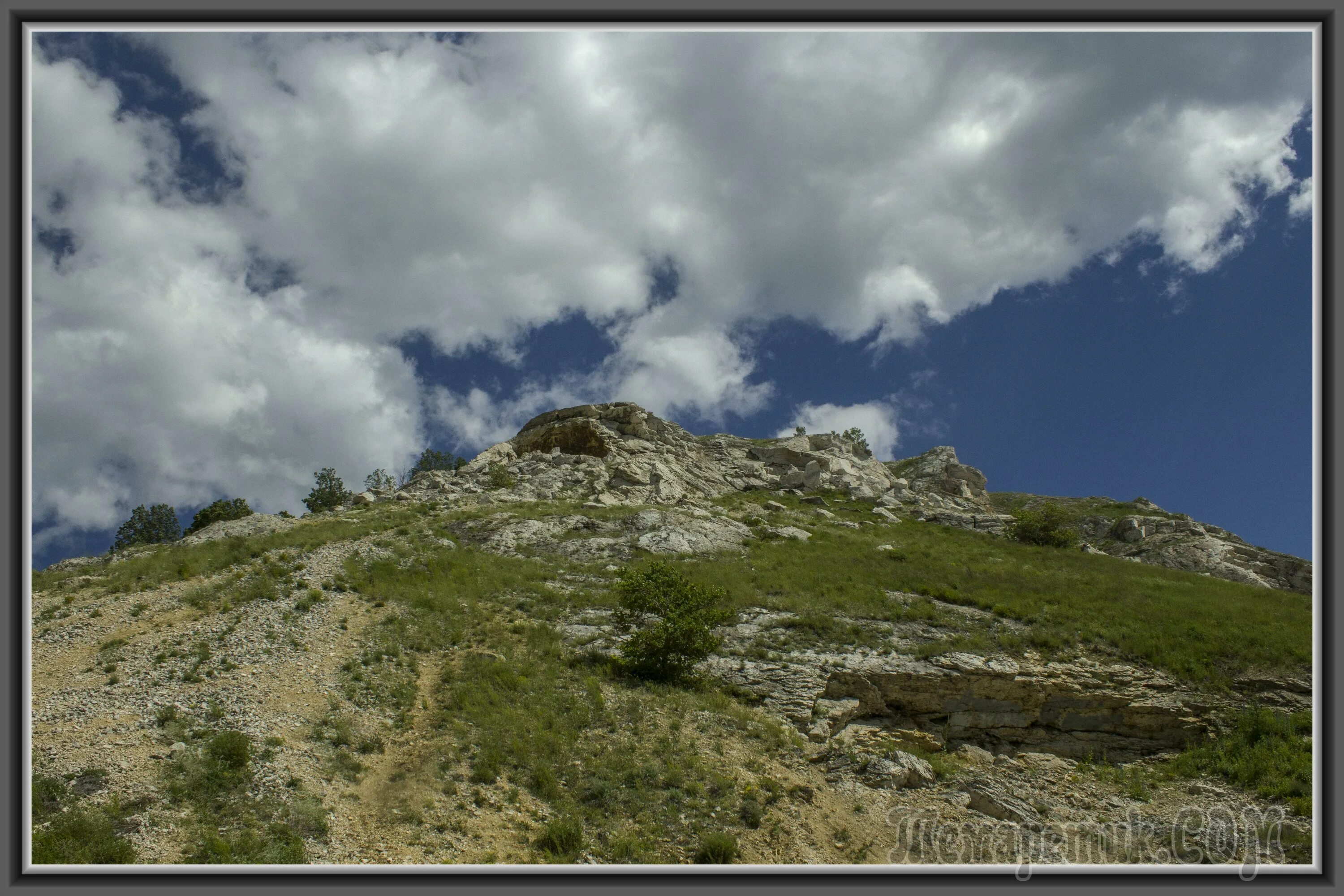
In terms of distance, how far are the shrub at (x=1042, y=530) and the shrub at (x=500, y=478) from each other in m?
45.3

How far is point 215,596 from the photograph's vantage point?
23.9 meters

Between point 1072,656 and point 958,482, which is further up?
point 958,482

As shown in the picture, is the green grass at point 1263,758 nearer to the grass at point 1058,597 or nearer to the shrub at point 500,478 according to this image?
the grass at point 1058,597

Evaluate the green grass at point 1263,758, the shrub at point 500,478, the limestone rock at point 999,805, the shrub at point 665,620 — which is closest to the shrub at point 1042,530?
the green grass at point 1263,758

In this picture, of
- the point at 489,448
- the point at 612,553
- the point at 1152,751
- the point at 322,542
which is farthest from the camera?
the point at 489,448

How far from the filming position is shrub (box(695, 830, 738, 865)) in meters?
13.1

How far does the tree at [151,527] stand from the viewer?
6075 centimetres

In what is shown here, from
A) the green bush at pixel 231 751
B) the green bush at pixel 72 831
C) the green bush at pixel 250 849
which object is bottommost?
the green bush at pixel 250 849

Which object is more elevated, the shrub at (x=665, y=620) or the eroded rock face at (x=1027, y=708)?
the shrub at (x=665, y=620)

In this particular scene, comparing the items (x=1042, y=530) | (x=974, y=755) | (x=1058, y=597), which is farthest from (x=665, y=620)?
(x=1042, y=530)

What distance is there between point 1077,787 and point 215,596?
30.2 metres

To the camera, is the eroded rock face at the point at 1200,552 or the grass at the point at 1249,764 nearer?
the grass at the point at 1249,764
